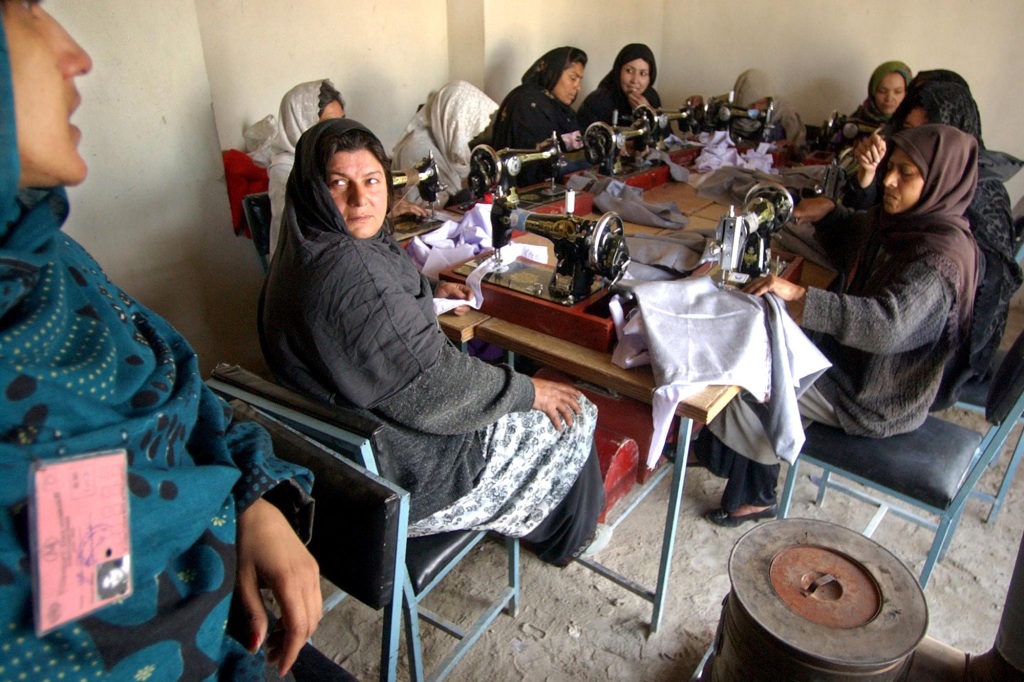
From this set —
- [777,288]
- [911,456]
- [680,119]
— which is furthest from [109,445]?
[680,119]

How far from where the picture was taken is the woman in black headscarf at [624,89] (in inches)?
175

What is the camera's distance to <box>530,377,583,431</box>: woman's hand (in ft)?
5.48

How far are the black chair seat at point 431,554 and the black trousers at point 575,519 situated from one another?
31 centimetres

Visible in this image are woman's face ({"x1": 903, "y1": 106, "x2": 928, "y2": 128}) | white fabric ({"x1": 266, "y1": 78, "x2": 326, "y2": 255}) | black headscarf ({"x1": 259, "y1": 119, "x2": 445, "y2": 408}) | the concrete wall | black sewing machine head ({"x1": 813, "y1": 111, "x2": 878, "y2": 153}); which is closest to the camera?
black headscarf ({"x1": 259, "y1": 119, "x2": 445, "y2": 408})

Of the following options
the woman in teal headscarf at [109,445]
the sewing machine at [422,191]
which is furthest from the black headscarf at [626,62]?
the woman in teal headscarf at [109,445]

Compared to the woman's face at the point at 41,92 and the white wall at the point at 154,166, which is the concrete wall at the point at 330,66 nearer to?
the white wall at the point at 154,166

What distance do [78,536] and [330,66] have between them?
4.13m

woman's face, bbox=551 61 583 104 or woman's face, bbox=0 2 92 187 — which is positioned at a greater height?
woman's face, bbox=0 2 92 187

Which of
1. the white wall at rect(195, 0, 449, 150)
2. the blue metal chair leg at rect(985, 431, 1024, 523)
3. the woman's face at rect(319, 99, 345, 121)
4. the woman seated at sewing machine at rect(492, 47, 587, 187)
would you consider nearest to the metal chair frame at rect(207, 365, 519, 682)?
the blue metal chair leg at rect(985, 431, 1024, 523)

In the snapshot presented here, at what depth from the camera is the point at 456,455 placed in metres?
1.56

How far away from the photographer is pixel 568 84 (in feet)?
13.2

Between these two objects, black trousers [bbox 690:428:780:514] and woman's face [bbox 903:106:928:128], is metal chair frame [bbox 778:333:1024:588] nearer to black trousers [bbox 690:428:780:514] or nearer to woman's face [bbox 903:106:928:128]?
black trousers [bbox 690:428:780:514]

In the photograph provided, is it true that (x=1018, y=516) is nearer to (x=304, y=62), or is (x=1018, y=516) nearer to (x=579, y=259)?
(x=579, y=259)

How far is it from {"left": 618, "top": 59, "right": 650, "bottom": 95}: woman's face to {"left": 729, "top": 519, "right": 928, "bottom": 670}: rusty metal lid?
3.69m
